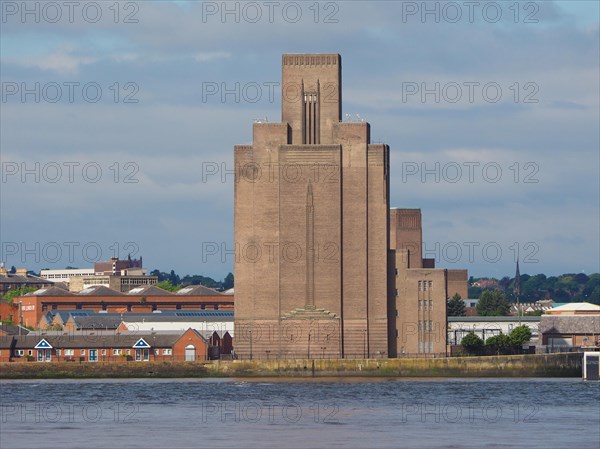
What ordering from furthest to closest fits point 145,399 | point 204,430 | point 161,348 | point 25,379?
1. point 161,348
2. point 25,379
3. point 145,399
4. point 204,430

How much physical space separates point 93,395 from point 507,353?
6369 centimetres

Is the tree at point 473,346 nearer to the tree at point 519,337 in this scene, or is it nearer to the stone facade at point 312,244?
the tree at point 519,337

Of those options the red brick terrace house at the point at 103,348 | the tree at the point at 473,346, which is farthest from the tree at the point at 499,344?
the red brick terrace house at the point at 103,348

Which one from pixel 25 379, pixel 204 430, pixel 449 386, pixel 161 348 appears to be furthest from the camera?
pixel 161 348

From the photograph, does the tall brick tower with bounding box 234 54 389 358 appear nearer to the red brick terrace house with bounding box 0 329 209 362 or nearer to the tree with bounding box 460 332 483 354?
the red brick terrace house with bounding box 0 329 209 362

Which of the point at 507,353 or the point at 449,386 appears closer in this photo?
the point at 449,386

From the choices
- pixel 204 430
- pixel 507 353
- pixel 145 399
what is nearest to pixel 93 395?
pixel 145 399

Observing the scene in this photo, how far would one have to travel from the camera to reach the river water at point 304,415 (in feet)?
242

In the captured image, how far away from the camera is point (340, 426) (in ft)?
271

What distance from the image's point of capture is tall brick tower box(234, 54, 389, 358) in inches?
6339

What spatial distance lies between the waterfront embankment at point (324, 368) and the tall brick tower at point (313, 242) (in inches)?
175

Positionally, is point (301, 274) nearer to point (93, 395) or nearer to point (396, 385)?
point (396, 385)

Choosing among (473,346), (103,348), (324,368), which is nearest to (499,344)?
(473,346)

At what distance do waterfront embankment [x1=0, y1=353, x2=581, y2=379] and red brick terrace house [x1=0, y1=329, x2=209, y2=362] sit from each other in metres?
6.26
